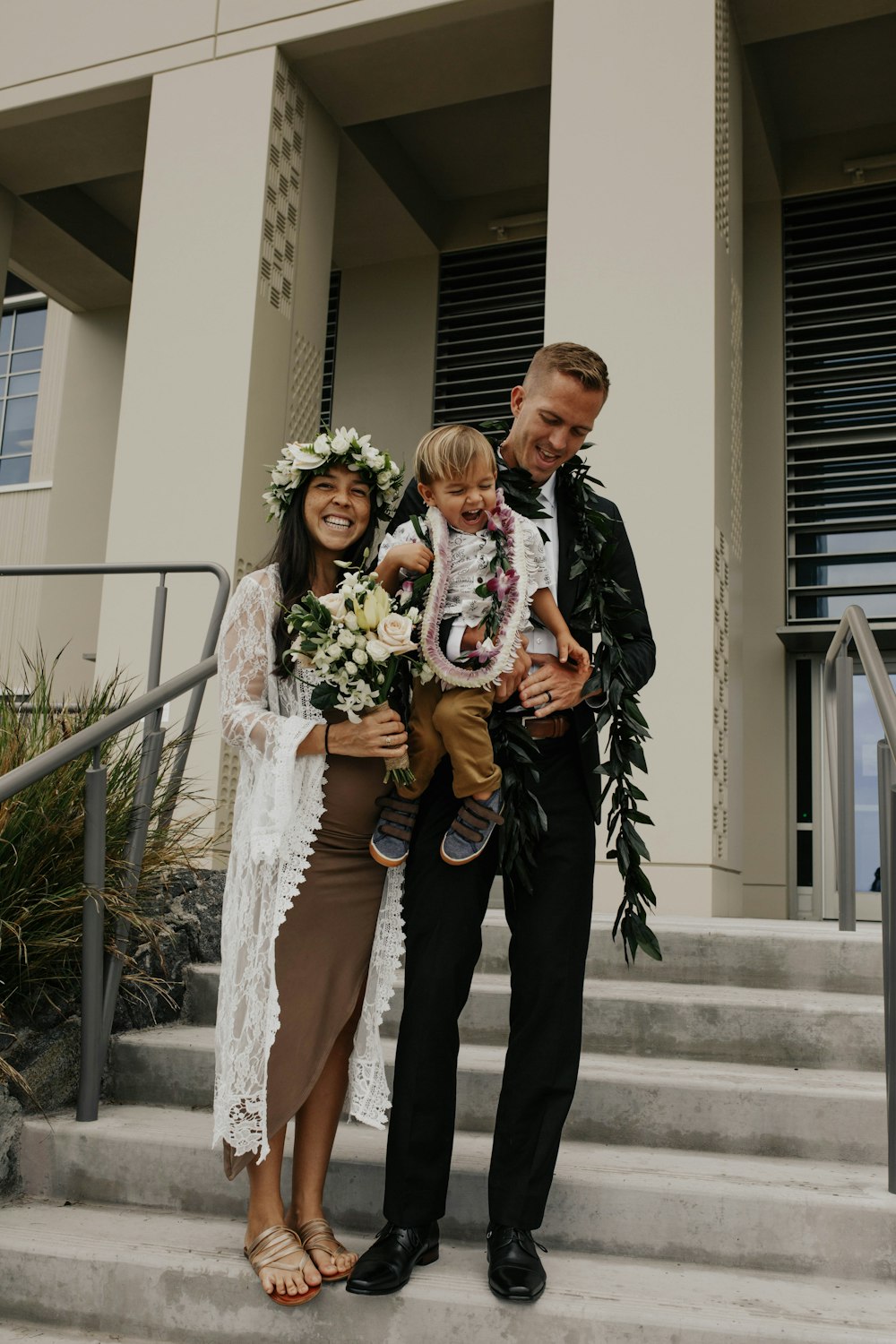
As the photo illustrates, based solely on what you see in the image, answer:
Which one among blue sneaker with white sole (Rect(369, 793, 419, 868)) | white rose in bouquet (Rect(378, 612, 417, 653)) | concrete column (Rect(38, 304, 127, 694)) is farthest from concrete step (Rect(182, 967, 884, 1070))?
concrete column (Rect(38, 304, 127, 694))

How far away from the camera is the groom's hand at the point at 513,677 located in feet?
7.66

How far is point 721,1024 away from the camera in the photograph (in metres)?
3.27

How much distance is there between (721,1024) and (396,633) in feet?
5.63

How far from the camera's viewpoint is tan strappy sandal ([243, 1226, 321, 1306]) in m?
2.30

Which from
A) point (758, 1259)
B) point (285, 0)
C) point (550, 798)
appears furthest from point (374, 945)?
point (285, 0)

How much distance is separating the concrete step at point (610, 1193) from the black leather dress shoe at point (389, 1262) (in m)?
0.28

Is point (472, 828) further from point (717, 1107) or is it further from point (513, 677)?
point (717, 1107)

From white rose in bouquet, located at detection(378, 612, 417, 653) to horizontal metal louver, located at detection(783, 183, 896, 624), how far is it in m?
5.94

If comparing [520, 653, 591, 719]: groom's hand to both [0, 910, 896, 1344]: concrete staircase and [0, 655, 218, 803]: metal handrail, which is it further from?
[0, 655, 218, 803]: metal handrail

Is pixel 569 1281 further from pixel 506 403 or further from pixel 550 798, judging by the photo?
pixel 506 403

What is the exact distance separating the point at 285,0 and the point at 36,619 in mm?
4884

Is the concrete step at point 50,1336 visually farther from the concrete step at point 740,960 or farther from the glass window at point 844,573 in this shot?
the glass window at point 844,573

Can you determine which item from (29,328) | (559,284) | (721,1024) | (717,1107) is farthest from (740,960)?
(29,328)

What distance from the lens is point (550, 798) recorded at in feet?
8.01
